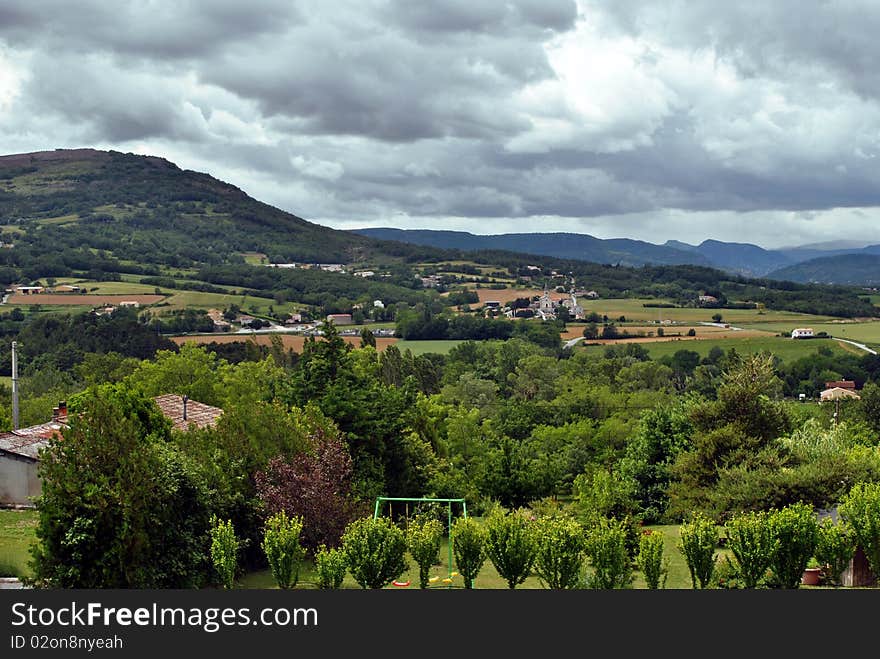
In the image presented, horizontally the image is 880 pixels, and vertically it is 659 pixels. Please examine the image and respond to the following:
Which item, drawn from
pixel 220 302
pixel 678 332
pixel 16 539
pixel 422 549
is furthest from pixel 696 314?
pixel 422 549

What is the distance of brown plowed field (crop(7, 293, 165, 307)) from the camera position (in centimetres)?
→ 14138

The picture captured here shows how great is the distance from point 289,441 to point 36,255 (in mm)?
171348

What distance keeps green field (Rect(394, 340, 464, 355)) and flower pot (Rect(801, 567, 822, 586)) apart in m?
100

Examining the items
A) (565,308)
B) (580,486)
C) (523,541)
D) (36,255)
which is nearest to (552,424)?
(580,486)

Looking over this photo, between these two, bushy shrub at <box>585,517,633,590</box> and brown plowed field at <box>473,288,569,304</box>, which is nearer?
bushy shrub at <box>585,517,633,590</box>

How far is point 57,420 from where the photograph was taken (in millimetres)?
41094

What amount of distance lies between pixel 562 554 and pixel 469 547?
2.42 metres

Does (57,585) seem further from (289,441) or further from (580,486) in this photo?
(580,486)

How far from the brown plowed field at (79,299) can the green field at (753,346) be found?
7251 centimetres

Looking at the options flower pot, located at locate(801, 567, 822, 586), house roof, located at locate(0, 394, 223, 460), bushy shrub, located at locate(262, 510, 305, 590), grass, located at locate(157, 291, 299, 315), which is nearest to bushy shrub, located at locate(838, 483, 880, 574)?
flower pot, located at locate(801, 567, 822, 586)

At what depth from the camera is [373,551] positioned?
74.1 ft

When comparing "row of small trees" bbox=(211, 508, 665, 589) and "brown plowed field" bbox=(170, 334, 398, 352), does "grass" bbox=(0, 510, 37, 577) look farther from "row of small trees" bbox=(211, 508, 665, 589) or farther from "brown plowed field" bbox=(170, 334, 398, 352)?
"brown plowed field" bbox=(170, 334, 398, 352)

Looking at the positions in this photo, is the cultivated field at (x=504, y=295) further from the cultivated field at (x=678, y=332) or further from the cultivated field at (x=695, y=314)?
the cultivated field at (x=678, y=332)

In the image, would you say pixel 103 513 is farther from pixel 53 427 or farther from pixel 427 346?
pixel 427 346
